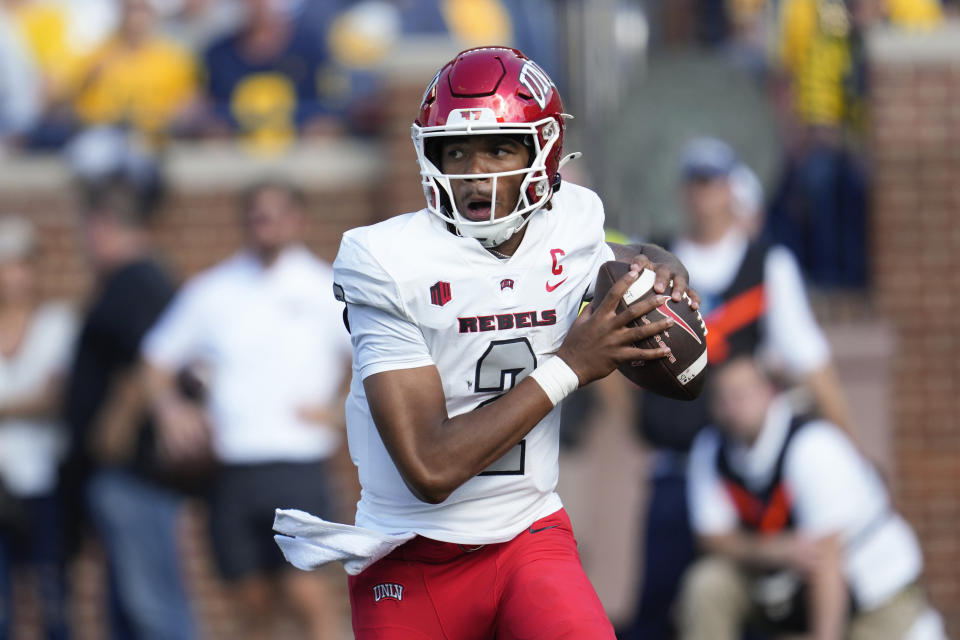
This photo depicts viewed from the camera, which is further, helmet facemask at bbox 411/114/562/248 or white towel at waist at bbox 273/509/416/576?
white towel at waist at bbox 273/509/416/576

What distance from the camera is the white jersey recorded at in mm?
3496

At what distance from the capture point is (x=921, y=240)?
8.39 metres

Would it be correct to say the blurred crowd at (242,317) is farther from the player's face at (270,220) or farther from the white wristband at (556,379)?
the white wristband at (556,379)

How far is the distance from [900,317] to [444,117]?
17.9 ft

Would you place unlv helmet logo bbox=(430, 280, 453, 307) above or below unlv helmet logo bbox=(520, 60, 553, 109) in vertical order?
below

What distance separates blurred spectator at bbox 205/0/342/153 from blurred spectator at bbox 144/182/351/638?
1781 mm

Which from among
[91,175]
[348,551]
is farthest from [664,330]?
[91,175]

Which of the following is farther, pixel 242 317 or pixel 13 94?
pixel 13 94

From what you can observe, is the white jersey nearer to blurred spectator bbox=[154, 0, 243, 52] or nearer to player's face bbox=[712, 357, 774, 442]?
player's face bbox=[712, 357, 774, 442]

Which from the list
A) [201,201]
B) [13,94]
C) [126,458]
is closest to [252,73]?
[201,201]

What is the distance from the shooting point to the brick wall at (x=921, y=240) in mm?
8297

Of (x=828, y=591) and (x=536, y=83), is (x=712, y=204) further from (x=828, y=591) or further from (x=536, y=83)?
(x=536, y=83)

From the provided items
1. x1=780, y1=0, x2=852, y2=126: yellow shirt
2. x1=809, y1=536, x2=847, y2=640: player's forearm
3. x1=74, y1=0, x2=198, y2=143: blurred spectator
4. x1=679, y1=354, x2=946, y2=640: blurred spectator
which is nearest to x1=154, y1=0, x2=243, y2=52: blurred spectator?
x1=74, y1=0, x2=198, y2=143: blurred spectator

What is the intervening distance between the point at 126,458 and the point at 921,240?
4.45 meters
